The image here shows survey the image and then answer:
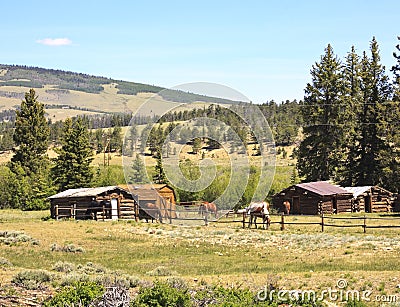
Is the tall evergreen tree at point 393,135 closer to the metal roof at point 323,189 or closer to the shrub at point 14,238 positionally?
the metal roof at point 323,189

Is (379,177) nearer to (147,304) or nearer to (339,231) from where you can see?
(339,231)

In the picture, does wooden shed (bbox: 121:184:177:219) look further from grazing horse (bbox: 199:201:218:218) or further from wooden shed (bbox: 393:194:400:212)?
wooden shed (bbox: 393:194:400:212)

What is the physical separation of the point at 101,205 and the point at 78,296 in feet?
96.4

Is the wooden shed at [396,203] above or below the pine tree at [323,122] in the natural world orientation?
below

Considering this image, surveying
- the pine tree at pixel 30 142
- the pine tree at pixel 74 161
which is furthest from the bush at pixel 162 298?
the pine tree at pixel 30 142

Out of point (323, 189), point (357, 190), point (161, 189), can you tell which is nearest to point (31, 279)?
point (161, 189)

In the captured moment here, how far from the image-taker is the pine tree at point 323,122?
5359 centimetres

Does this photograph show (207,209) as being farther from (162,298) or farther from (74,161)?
(74,161)

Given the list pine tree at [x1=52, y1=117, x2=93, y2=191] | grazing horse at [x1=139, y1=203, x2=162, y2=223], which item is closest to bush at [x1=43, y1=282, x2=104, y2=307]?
grazing horse at [x1=139, y1=203, x2=162, y2=223]

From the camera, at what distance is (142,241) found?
2784cm

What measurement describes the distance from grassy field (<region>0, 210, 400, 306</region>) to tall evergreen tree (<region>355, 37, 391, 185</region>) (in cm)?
2266

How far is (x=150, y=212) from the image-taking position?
39.0 m

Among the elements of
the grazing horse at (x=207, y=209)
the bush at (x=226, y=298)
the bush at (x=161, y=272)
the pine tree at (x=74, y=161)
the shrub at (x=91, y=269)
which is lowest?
the shrub at (x=91, y=269)

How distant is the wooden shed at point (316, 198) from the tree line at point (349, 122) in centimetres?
563
